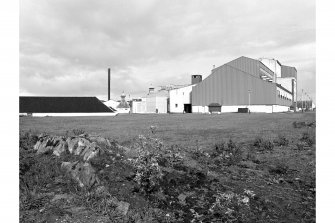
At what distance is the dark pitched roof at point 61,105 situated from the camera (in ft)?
211

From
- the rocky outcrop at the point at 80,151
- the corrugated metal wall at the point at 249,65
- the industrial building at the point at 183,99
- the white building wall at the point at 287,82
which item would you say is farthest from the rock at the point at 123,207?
the white building wall at the point at 287,82

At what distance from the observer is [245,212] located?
4711mm

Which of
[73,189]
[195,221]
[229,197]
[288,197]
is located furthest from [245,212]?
[73,189]

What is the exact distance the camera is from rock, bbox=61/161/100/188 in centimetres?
527

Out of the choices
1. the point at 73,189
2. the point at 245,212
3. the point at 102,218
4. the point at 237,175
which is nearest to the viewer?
the point at 102,218

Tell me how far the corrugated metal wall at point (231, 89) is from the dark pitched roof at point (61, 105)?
2174 centimetres

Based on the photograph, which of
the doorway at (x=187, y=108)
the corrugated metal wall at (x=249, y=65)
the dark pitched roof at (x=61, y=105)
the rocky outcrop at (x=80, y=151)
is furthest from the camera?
the doorway at (x=187, y=108)

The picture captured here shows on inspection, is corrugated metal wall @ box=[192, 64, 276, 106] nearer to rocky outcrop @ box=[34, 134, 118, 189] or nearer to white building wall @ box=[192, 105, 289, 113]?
white building wall @ box=[192, 105, 289, 113]

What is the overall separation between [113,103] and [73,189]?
8204 centimetres

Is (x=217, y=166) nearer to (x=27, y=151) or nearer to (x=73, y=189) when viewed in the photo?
(x=73, y=189)

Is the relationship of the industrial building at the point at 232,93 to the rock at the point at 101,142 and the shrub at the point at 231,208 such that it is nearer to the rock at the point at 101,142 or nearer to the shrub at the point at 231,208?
the rock at the point at 101,142

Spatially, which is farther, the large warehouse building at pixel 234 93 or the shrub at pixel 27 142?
the large warehouse building at pixel 234 93

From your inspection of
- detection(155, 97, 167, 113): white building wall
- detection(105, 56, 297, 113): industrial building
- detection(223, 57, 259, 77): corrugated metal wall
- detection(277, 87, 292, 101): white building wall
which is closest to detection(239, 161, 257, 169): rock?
detection(105, 56, 297, 113): industrial building

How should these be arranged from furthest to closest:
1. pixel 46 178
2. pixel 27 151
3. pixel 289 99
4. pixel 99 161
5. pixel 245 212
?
pixel 289 99 → pixel 27 151 → pixel 99 161 → pixel 46 178 → pixel 245 212
